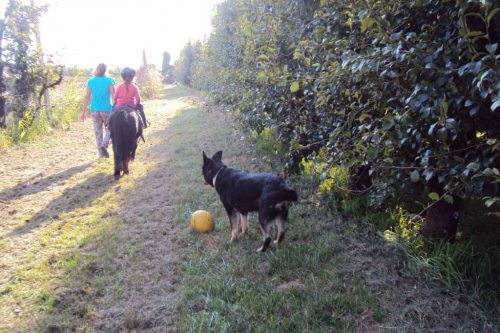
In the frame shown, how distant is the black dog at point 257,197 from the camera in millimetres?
3695

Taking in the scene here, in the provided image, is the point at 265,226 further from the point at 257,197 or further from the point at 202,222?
the point at 202,222

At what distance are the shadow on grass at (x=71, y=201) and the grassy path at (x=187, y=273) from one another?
3 centimetres

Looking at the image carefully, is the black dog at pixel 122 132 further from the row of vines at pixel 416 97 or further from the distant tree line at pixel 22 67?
the distant tree line at pixel 22 67

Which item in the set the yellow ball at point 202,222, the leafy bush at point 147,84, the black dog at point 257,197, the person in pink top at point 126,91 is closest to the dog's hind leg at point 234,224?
the black dog at point 257,197

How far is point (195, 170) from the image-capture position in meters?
7.20

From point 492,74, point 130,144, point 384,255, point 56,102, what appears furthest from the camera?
point 56,102

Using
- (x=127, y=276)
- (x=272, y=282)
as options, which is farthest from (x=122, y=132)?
(x=272, y=282)

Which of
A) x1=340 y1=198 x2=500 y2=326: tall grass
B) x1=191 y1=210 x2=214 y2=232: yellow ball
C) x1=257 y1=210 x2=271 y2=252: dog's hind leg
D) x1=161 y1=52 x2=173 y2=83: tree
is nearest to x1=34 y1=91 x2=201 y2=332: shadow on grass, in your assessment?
x1=191 y1=210 x2=214 y2=232: yellow ball

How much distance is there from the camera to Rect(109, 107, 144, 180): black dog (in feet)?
21.9

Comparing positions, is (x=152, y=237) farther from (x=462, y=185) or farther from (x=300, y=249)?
(x=462, y=185)

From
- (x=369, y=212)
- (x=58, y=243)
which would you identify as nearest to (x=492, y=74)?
(x=369, y=212)

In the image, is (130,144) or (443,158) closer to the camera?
(443,158)

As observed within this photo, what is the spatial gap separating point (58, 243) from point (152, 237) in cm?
114

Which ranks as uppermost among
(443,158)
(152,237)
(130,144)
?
(443,158)
